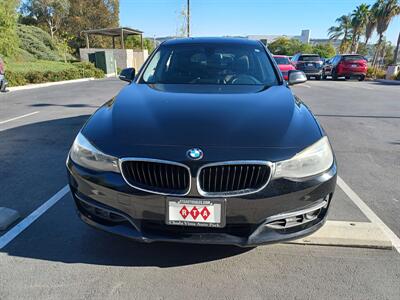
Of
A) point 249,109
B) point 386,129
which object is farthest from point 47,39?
point 249,109

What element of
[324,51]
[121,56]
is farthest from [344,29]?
[121,56]

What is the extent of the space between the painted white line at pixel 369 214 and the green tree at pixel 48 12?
4742 cm

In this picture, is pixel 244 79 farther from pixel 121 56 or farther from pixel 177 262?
pixel 121 56

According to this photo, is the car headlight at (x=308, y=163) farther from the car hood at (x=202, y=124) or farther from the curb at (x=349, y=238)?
the curb at (x=349, y=238)

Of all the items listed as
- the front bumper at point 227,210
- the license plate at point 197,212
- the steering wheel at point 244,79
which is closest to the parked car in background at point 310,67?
the steering wheel at point 244,79

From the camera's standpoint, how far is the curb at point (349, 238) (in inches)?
114

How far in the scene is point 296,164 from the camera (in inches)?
89.7

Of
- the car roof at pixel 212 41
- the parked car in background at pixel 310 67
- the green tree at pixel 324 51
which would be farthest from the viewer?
the green tree at pixel 324 51

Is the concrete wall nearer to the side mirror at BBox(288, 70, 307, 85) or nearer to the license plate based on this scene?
the side mirror at BBox(288, 70, 307, 85)

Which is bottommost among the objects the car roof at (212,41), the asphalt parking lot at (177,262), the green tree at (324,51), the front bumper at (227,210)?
the green tree at (324,51)

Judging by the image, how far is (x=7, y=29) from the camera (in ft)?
70.2

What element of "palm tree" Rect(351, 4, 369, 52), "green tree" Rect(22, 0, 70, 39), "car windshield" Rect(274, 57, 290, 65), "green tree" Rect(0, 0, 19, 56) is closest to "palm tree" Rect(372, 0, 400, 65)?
"palm tree" Rect(351, 4, 369, 52)

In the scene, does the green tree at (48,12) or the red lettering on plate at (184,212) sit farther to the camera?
the green tree at (48,12)

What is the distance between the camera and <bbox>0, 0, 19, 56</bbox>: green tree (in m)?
20.8
